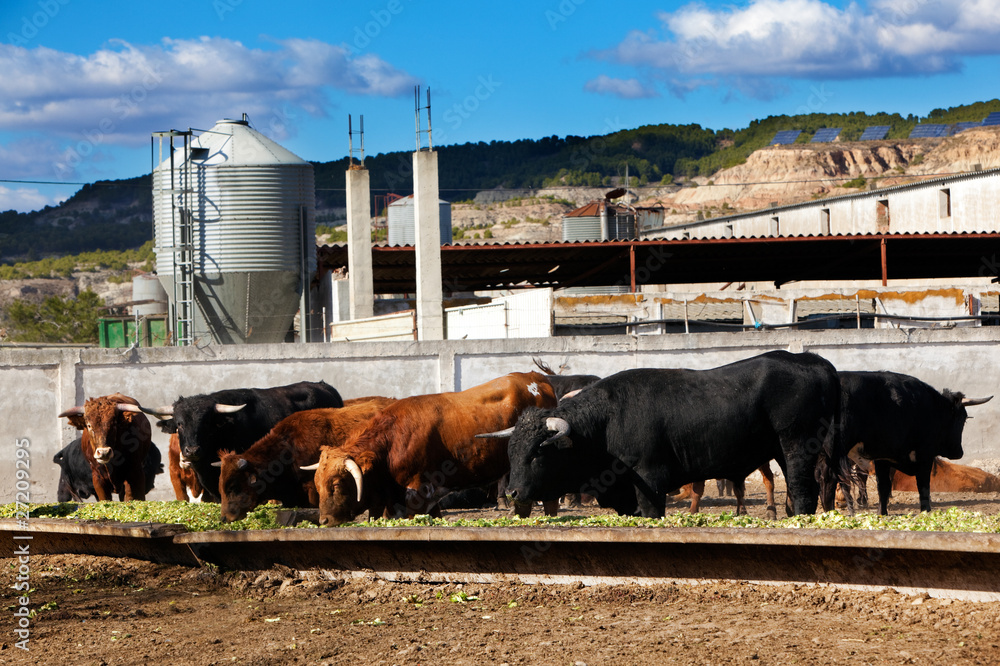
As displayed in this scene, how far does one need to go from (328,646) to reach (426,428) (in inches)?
153

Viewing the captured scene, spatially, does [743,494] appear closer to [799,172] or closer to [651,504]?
[651,504]

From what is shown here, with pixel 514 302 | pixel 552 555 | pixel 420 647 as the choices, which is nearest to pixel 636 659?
pixel 420 647

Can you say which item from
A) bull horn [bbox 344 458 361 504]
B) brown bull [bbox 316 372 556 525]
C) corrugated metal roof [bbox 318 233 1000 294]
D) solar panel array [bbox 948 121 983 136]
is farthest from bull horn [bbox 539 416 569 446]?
solar panel array [bbox 948 121 983 136]

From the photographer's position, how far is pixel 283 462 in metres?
10.1

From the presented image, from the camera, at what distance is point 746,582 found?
711 centimetres

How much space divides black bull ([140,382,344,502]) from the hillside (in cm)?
6211

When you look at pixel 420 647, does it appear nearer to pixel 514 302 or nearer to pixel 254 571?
pixel 254 571

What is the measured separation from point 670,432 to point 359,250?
1557 centimetres

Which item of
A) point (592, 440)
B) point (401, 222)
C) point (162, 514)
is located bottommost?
point (162, 514)

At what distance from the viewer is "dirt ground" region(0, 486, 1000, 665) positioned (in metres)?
5.92

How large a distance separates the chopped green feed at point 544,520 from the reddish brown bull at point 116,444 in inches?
64.0

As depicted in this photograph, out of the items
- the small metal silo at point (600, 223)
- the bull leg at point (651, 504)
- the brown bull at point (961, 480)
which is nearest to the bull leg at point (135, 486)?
the bull leg at point (651, 504)

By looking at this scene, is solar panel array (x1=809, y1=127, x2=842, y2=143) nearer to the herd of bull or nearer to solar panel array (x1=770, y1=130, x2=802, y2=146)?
solar panel array (x1=770, y1=130, x2=802, y2=146)

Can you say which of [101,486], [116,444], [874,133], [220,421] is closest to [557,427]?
[220,421]
